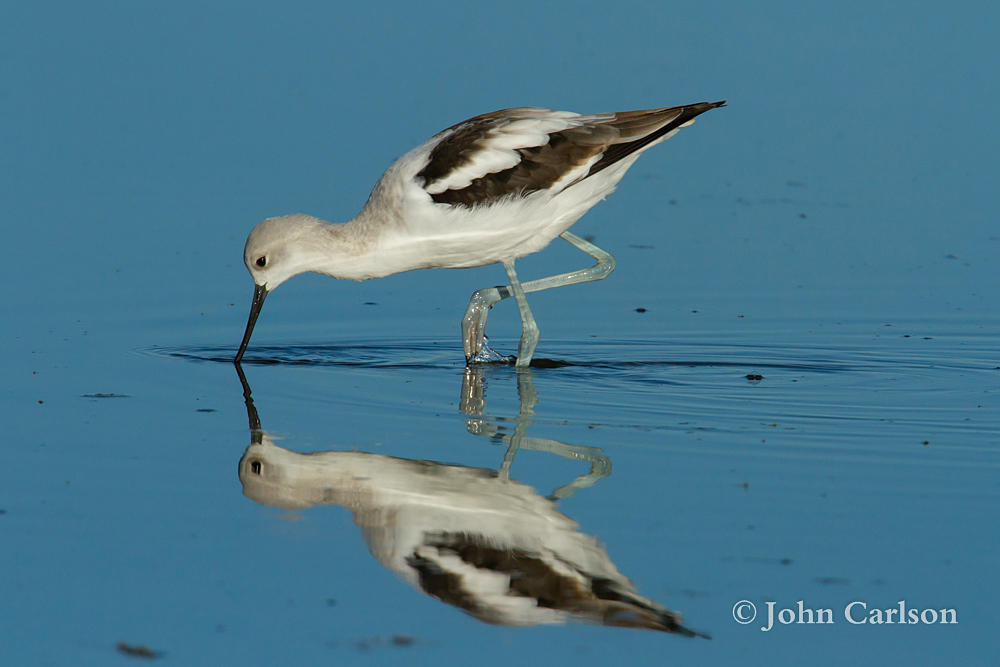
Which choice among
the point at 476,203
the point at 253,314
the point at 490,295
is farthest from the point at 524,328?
the point at 253,314

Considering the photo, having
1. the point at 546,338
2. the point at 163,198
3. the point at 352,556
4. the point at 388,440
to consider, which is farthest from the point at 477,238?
the point at 163,198

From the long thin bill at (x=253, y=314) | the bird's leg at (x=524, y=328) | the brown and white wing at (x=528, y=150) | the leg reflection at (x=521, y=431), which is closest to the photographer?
the leg reflection at (x=521, y=431)

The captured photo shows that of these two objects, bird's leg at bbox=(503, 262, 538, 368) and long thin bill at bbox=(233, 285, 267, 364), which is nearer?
long thin bill at bbox=(233, 285, 267, 364)

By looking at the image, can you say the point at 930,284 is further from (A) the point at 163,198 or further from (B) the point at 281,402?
(A) the point at 163,198

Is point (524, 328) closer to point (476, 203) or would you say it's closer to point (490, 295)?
point (490, 295)

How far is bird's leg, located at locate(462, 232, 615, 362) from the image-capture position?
9.30 metres

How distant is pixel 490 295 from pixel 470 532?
367 centimetres

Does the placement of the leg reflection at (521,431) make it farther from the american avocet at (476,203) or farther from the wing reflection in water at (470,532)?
the american avocet at (476,203)

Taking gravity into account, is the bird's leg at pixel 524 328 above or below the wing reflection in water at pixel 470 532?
above

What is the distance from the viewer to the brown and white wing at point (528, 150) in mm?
8734

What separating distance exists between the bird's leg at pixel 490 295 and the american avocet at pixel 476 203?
1 cm

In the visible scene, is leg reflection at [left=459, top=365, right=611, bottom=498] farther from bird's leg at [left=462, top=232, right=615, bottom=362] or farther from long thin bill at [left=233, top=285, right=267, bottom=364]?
long thin bill at [left=233, top=285, right=267, bottom=364]

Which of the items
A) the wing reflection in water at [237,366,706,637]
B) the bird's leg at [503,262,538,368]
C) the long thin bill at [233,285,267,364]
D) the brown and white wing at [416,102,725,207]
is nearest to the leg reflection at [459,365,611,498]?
the wing reflection in water at [237,366,706,637]

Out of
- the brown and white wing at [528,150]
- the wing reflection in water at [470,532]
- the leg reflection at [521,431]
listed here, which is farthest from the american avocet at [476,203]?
the wing reflection in water at [470,532]
